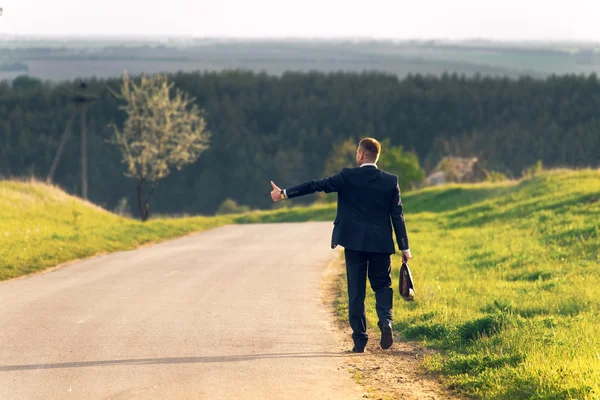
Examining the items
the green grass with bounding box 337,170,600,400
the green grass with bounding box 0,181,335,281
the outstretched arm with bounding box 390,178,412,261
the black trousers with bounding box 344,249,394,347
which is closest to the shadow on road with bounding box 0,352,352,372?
the black trousers with bounding box 344,249,394,347

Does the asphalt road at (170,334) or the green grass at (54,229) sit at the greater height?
the asphalt road at (170,334)

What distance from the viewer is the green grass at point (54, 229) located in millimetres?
19141

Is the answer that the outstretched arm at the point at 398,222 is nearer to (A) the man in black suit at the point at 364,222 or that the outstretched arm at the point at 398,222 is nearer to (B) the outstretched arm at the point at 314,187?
(A) the man in black suit at the point at 364,222

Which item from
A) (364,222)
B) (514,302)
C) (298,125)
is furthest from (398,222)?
(298,125)

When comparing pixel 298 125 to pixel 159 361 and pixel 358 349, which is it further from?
pixel 159 361

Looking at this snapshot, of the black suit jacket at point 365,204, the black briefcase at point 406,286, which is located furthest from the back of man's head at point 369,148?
the black briefcase at point 406,286

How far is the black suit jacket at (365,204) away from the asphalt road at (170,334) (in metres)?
1.37

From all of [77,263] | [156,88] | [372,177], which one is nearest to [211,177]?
[156,88]

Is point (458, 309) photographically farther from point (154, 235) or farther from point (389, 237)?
point (154, 235)

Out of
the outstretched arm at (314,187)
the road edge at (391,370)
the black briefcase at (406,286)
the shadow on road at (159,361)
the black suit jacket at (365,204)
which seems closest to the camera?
the road edge at (391,370)

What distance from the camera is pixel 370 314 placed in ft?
41.1

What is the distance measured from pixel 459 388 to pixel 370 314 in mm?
4274

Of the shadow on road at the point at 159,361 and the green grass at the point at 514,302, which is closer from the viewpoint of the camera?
the green grass at the point at 514,302

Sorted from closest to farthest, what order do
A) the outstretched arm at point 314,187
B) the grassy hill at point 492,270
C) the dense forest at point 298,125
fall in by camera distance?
the grassy hill at point 492,270
the outstretched arm at point 314,187
the dense forest at point 298,125
